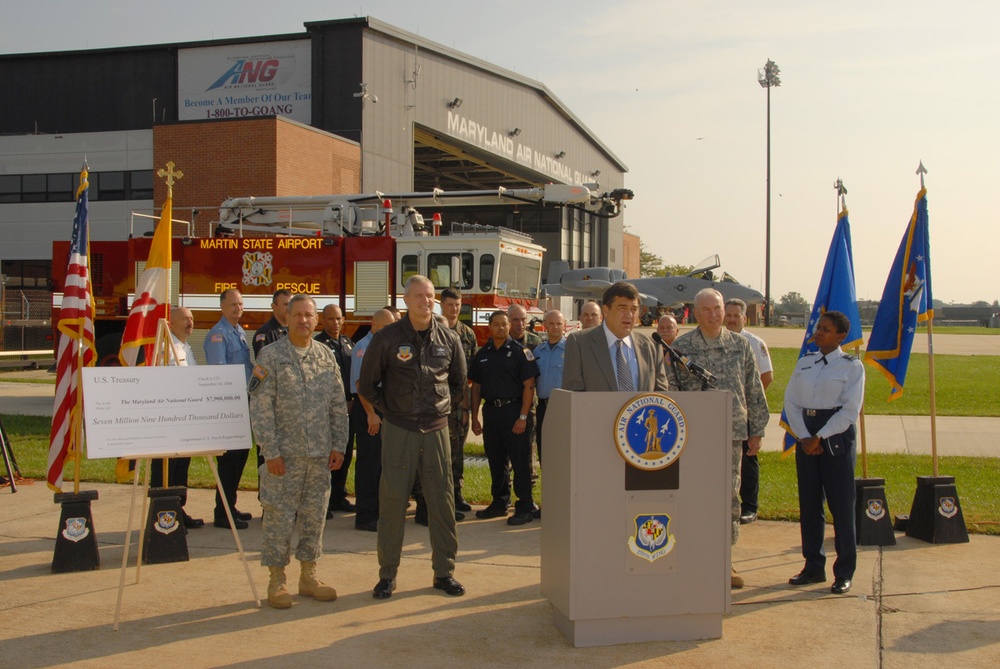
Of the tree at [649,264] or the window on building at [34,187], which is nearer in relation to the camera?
the window on building at [34,187]

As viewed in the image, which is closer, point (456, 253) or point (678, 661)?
point (678, 661)

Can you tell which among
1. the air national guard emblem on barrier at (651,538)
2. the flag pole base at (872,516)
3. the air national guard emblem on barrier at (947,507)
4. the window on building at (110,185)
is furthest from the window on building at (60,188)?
the air national guard emblem on barrier at (651,538)

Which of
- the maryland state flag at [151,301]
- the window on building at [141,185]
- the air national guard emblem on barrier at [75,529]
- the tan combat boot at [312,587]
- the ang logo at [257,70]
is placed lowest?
the tan combat boot at [312,587]

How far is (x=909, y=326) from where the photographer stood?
8047mm

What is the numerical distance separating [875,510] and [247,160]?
78.9ft

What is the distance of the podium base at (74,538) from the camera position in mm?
6656

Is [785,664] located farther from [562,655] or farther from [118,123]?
[118,123]

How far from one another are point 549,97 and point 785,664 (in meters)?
39.1

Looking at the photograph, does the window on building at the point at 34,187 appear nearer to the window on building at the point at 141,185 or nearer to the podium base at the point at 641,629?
the window on building at the point at 141,185

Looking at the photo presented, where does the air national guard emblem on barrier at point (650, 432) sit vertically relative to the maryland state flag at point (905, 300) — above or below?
below

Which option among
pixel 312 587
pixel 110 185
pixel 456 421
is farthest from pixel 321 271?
pixel 110 185

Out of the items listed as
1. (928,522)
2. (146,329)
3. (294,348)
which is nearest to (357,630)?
(294,348)

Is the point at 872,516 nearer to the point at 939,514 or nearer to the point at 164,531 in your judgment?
the point at 939,514

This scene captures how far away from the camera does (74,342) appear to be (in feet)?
24.6
